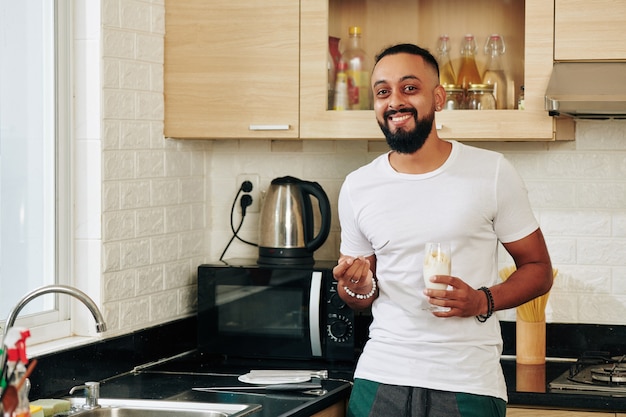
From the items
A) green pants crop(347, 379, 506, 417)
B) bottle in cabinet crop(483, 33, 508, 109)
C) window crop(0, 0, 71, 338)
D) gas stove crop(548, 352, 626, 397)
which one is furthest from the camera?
bottle in cabinet crop(483, 33, 508, 109)

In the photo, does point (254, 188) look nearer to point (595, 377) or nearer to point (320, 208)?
point (320, 208)

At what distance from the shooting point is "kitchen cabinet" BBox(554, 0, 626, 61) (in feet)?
9.23

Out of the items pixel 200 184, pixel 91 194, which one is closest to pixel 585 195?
pixel 200 184

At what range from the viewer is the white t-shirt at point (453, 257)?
2338 millimetres

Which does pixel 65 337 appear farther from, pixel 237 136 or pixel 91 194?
pixel 237 136

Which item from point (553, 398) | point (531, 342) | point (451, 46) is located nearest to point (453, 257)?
point (553, 398)

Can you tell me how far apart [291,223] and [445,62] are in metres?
0.74

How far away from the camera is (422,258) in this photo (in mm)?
2383

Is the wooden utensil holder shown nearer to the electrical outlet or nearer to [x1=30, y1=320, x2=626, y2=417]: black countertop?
[x1=30, y1=320, x2=626, y2=417]: black countertop

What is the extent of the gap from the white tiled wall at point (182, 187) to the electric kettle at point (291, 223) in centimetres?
21

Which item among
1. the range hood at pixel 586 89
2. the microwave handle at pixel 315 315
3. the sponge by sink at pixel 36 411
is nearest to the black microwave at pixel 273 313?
the microwave handle at pixel 315 315

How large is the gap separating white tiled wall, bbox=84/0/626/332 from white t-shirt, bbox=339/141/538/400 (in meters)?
0.83

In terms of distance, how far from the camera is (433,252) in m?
2.26

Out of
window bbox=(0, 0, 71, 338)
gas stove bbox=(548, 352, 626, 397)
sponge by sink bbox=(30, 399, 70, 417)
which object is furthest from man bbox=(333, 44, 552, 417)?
window bbox=(0, 0, 71, 338)
